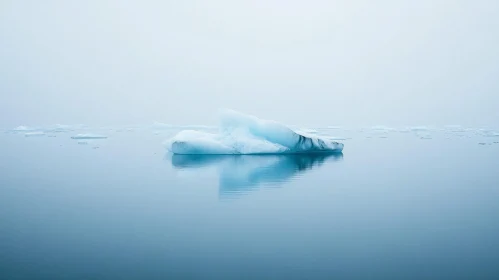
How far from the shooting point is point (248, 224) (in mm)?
5047

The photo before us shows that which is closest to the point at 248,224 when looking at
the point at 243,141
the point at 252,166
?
the point at 252,166

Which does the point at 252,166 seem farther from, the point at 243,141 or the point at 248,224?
the point at 248,224

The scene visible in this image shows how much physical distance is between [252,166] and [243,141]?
7.92 ft

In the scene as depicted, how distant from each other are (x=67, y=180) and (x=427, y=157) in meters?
11.2

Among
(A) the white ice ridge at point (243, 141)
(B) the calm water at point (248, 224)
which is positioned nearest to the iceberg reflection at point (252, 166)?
(B) the calm water at point (248, 224)

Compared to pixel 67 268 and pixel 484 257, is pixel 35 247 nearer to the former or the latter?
pixel 67 268

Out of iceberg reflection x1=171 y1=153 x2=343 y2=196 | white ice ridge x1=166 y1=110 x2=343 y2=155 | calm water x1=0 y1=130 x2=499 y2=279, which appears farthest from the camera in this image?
white ice ridge x1=166 y1=110 x2=343 y2=155

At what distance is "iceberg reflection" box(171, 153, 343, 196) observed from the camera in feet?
25.8

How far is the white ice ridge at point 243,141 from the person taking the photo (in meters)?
12.4

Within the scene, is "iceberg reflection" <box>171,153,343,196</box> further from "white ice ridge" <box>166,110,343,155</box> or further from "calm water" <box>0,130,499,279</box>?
"white ice ridge" <box>166,110,343,155</box>

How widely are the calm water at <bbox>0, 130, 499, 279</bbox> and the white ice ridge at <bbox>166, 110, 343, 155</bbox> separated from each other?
2.81 metres

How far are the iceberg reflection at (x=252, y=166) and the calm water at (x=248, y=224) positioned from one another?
0.08 m

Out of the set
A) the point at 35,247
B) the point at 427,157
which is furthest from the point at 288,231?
the point at 427,157

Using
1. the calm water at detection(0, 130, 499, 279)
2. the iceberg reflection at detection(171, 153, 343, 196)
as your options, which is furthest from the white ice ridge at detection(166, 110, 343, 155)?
the calm water at detection(0, 130, 499, 279)
